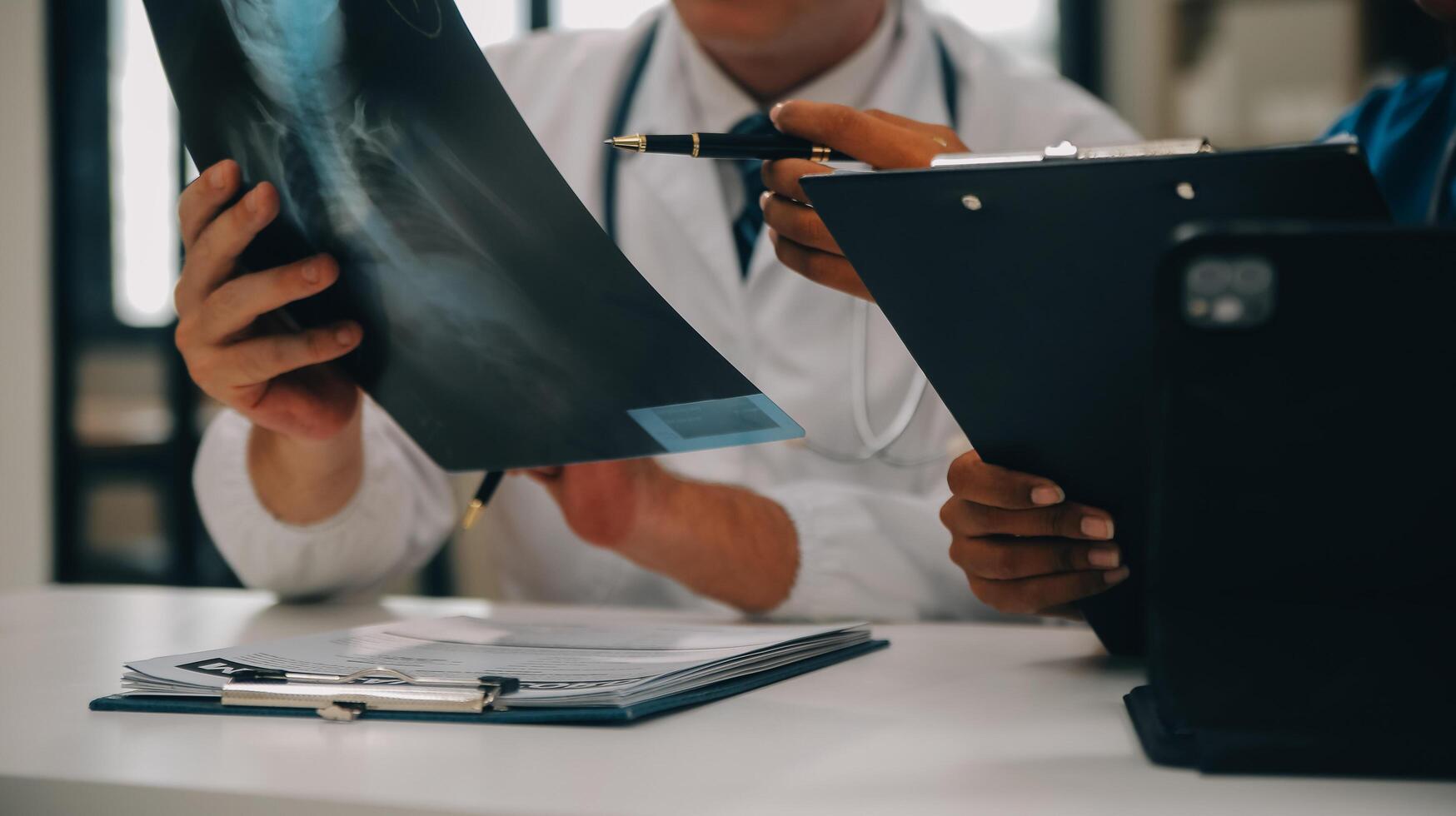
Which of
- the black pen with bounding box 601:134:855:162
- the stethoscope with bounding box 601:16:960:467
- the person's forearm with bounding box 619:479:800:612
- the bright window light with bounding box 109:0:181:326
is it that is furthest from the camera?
the bright window light with bounding box 109:0:181:326

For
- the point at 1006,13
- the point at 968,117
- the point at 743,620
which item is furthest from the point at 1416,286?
the point at 1006,13

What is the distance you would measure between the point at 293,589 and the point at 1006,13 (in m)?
2.24

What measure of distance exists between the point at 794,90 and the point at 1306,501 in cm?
86

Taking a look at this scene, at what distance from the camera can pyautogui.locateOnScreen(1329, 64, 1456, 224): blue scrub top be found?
0.83 m

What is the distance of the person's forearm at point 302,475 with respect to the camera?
84cm

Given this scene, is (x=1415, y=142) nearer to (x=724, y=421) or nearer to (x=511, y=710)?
(x=724, y=421)

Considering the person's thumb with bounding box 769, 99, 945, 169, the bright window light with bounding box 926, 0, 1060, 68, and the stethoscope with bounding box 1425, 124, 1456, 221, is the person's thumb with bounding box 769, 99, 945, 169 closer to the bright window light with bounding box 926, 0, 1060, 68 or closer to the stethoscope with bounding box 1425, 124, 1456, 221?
the stethoscope with bounding box 1425, 124, 1456, 221

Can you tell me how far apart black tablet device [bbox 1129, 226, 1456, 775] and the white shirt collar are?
0.81 meters

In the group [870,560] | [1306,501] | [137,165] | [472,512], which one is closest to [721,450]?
[870,560]

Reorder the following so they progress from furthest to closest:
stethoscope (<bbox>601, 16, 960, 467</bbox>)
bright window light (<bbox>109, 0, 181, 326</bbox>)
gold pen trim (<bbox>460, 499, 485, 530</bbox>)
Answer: bright window light (<bbox>109, 0, 181, 326</bbox>) < stethoscope (<bbox>601, 16, 960, 467</bbox>) < gold pen trim (<bbox>460, 499, 485, 530</bbox>)

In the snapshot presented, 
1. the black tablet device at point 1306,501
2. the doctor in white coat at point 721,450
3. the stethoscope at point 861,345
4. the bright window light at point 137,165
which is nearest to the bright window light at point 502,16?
the bright window light at point 137,165

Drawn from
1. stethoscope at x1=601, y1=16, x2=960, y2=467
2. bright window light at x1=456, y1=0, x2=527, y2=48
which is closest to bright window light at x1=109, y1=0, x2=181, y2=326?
bright window light at x1=456, y1=0, x2=527, y2=48

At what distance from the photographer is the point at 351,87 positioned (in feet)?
1.74

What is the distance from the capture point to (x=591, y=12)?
2.82 m
